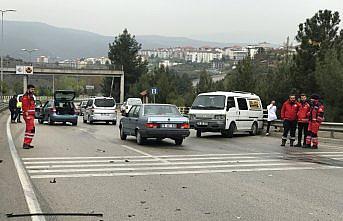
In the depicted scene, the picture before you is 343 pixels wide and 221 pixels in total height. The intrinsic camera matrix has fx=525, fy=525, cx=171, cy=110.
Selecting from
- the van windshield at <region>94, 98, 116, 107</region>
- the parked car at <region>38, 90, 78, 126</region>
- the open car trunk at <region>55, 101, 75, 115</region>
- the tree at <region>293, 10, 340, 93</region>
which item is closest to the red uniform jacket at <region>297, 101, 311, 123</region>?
the parked car at <region>38, 90, 78, 126</region>

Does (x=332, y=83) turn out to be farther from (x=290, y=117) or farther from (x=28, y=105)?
(x=28, y=105)

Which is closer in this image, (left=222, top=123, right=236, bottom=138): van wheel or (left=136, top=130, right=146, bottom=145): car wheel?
(left=136, top=130, right=146, bottom=145): car wheel

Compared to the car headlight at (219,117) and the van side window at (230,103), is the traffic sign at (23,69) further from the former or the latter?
the car headlight at (219,117)

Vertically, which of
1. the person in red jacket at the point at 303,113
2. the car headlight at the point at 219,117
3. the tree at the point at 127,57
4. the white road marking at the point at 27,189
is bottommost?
the white road marking at the point at 27,189

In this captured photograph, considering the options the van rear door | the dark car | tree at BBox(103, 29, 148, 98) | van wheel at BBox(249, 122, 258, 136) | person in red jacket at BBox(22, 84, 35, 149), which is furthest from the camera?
tree at BBox(103, 29, 148, 98)

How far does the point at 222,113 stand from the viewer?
21.3 metres

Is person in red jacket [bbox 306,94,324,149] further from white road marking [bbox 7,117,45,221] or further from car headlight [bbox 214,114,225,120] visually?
white road marking [bbox 7,117,45,221]

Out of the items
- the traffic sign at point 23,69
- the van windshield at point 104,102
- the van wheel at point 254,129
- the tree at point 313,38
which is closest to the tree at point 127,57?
the traffic sign at point 23,69

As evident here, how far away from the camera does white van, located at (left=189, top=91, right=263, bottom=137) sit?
21.4 metres

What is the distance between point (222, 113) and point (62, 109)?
11.9m

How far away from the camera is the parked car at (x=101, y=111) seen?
104 feet

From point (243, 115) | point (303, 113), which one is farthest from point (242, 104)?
point (303, 113)

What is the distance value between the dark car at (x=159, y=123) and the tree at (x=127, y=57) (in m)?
71.1

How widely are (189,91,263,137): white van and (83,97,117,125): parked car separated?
35.3ft
